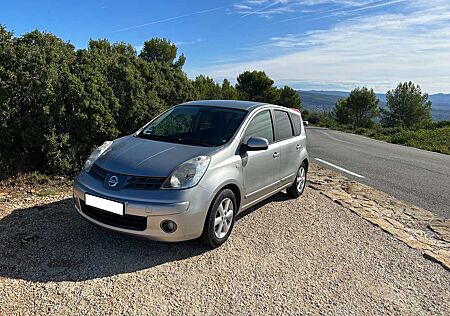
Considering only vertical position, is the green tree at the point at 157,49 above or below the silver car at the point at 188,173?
above

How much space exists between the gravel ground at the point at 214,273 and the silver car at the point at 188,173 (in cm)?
32

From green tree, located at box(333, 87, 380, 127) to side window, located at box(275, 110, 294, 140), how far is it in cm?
5198

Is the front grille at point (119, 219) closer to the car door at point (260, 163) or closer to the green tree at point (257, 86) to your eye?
the car door at point (260, 163)

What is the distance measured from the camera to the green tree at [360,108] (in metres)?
54.2

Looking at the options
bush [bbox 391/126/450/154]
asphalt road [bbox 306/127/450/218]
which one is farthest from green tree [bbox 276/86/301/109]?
asphalt road [bbox 306/127/450/218]

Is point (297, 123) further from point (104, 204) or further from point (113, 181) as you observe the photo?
point (104, 204)

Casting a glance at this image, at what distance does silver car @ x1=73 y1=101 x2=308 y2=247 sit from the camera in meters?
3.35

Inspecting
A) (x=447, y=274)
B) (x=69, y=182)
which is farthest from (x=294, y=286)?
(x=69, y=182)

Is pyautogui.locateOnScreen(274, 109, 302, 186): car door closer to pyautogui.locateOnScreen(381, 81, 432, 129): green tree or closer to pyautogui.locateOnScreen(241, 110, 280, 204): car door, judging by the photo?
pyautogui.locateOnScreen(241, 110, 280, 204): car door

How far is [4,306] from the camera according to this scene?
2.67m

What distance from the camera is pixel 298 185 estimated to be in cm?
575

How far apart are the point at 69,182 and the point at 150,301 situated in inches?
138

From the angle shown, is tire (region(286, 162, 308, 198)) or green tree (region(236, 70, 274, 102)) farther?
green tree (region(236, 70, 274, 102))

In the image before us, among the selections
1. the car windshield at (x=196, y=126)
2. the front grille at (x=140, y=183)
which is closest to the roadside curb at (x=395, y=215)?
the car windshield at (x=196, y=126)
